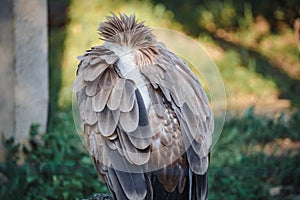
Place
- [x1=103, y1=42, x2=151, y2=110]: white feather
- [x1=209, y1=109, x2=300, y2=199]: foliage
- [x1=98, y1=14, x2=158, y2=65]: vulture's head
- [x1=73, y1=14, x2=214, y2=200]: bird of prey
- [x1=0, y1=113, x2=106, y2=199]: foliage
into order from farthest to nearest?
1. [x1=209, y1=109, x2=300, y2=199]: foliage
2. [x1=0, y1=113, x2=106, y2=199]: foliage
3. [x1=98, y1=14, x2=158, y2=65]: vulture's head
4. [x1=103, y1=42, x2=151, y2=110]: white feather
5. [x1=73, y1=14, x2=214, y2=200]: bird of prey

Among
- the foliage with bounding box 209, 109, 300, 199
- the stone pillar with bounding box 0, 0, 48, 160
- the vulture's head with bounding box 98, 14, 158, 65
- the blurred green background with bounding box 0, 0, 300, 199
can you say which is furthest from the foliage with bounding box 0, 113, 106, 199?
the vulture's head with bounding box 98, 14, 158, 65

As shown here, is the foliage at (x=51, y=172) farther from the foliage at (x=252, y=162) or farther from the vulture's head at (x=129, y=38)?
the vulture's head at (x=129, y=38)

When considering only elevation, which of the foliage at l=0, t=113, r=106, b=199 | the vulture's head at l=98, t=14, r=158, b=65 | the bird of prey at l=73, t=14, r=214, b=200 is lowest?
the foliage at l=0, t=113, r=106, b=199

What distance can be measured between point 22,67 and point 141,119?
10.3ft

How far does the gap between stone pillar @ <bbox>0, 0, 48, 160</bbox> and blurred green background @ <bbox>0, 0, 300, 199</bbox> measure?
190 mm

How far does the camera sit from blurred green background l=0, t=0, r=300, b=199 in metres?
5.89

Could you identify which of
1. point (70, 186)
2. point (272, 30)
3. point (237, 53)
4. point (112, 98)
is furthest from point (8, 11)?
point (272, 30)

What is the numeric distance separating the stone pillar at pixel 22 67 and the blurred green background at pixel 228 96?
19cm

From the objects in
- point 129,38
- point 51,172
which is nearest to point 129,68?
point 129,38

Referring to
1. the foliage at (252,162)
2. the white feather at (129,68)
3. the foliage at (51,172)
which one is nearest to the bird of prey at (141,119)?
the white feather at (129,68)

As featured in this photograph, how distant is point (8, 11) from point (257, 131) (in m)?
2.82

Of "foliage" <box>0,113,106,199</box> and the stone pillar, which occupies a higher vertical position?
the stone pillar

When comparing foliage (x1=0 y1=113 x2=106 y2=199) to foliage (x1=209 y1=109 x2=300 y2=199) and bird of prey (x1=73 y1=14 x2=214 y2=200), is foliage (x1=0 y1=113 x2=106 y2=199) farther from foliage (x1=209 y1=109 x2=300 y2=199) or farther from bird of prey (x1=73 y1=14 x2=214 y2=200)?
bird of prey (x1=73 y1=14 x2=214 y2=200)

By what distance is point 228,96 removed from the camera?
812 centimetres
